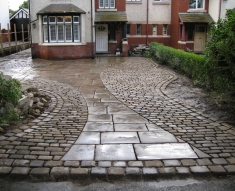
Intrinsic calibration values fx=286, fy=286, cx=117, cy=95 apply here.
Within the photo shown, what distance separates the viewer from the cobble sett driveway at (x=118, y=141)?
4250 mm

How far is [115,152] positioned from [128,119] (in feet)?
6.34

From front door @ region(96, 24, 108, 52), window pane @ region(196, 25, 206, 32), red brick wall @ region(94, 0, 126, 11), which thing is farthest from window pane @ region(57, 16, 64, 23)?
window pane @ region(196, 25, 206, 32)

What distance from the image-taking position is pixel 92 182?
4027mm

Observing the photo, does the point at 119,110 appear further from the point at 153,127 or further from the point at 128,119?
the point at 153,127

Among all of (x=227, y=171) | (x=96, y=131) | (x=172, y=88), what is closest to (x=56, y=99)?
(x=96, y=131)

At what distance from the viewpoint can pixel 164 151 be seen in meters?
4.91

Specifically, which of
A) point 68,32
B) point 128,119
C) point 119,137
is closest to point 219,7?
point 68,32

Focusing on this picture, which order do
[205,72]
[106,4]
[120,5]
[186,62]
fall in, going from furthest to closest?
1. [106,4]
2. [120,5]
3. [186,62]
4. [205,72]

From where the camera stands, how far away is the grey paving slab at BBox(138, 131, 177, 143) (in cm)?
538

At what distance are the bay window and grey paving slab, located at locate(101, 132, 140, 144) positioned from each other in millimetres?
16302

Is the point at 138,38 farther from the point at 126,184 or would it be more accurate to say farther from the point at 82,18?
the point at 126,184

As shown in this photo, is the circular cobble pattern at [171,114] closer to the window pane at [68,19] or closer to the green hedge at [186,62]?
the green hedge at [186,62]

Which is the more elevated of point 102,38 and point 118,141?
point 102,38

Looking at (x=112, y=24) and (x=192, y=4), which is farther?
(x=192, y=4)
